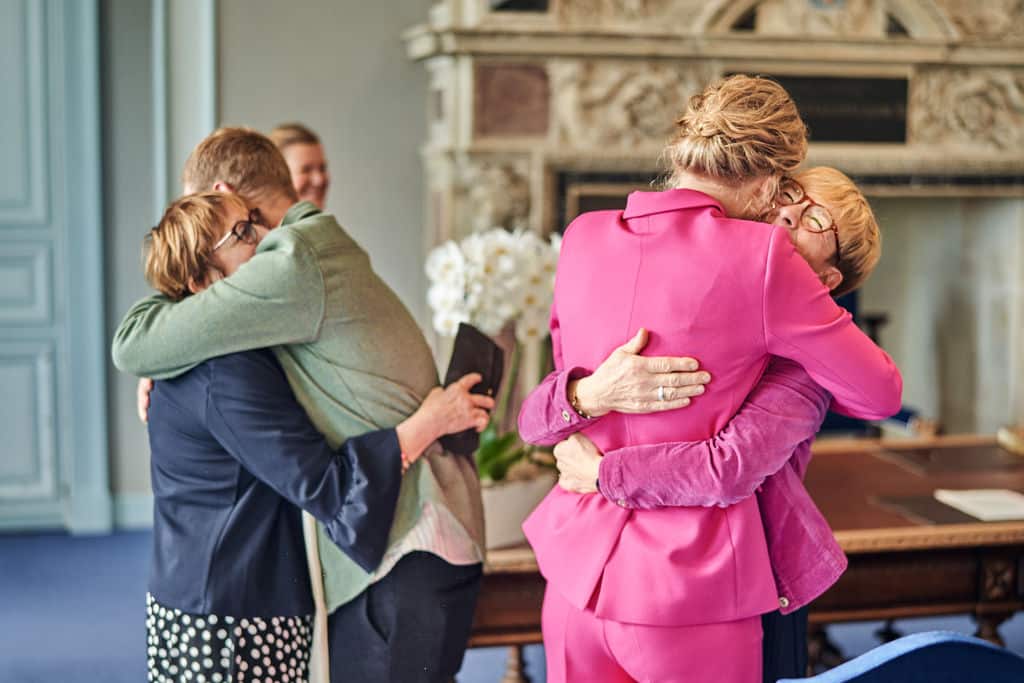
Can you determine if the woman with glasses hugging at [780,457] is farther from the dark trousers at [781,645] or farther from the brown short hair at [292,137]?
the brown short hair at [292,137]

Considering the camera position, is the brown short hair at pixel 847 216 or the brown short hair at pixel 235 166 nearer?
the brown short hair at pixel 847 216

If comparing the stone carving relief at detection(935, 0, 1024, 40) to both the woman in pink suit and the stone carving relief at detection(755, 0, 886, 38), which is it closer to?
the stone carving relief at detection(755, 0, 886, 38)

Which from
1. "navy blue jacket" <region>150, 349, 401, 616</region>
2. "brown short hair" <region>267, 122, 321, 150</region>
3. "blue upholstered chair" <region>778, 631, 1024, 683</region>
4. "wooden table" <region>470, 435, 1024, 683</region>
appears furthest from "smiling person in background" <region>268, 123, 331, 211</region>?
"blue upholstered chair" <region>778, 631, 1024, 683</region>

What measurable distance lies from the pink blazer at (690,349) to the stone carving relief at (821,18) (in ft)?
11.9

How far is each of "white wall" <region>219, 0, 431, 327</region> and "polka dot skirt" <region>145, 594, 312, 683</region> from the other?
327 centimetres

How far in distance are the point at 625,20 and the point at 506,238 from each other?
2.48 metres

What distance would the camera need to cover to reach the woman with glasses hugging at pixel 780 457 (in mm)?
1654

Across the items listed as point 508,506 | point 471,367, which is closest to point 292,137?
point 508,506

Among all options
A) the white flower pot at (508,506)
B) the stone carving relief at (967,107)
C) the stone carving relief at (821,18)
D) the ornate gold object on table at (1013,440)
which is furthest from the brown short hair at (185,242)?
the stone carving relief at (967,107)

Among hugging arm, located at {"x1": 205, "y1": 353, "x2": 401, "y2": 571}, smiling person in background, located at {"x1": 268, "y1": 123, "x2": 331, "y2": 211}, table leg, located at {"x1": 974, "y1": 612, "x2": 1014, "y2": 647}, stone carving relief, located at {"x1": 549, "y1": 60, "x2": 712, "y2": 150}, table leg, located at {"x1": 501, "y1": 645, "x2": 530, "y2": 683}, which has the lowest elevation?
table leg, located at {"x1": 501, "y1": 645, "x2": 530, "y2": 683}

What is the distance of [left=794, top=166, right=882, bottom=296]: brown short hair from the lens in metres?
1.72

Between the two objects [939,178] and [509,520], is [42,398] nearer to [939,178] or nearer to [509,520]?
[509,520]

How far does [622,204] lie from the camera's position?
552 cm

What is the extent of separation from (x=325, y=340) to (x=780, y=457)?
0.75m
